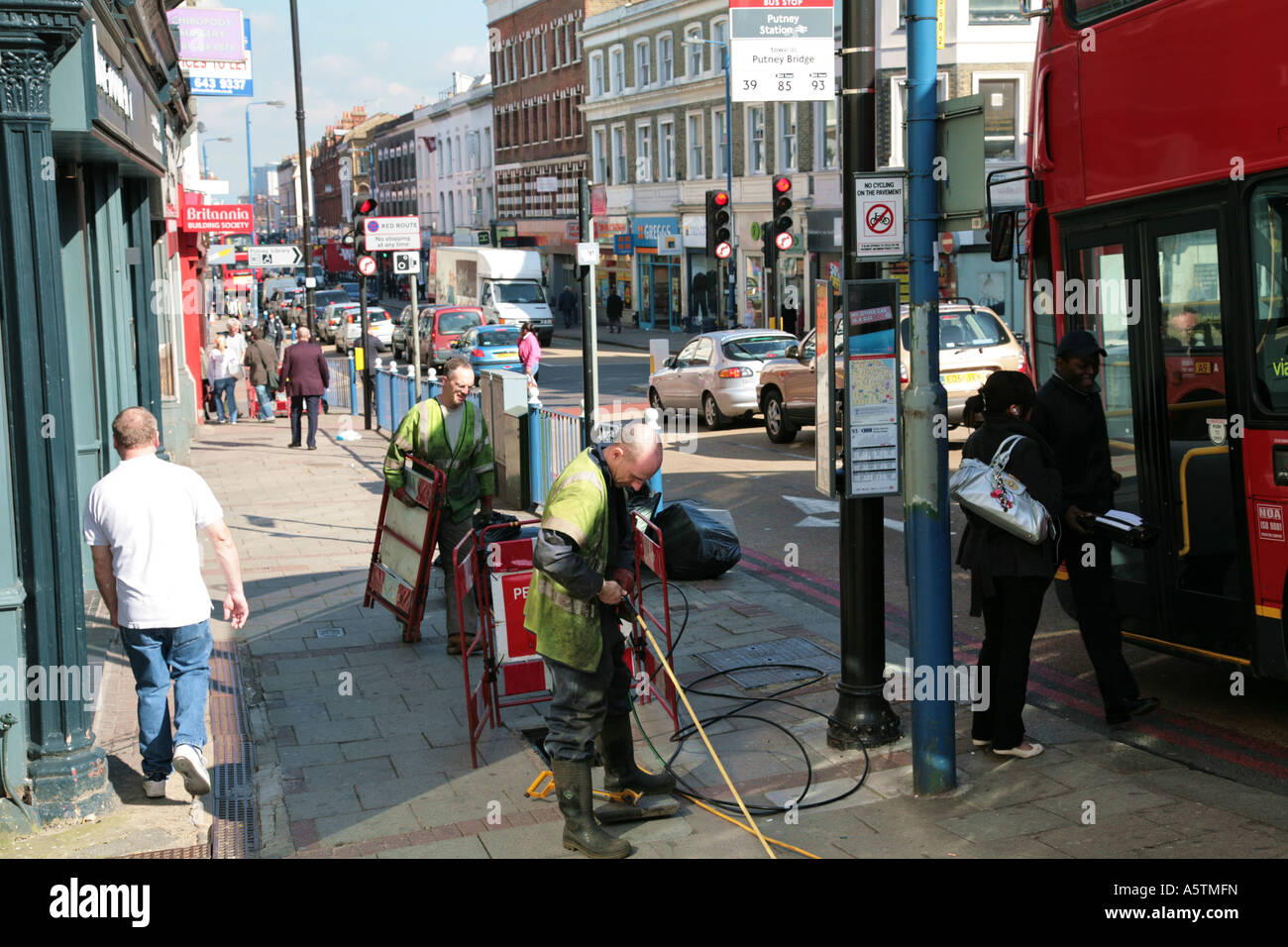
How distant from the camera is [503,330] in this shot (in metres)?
32.4

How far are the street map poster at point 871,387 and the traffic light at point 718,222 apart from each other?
58.7 ft

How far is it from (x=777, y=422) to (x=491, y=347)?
47.0ft

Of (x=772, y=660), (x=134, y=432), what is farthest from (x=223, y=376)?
(x=134, y=432)

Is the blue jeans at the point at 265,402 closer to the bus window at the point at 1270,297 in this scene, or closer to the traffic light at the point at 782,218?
the traffic light at the point at 782,218

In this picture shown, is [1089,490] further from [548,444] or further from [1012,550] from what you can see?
[548,444]

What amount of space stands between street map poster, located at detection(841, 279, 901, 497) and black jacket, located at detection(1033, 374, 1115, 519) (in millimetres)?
1014

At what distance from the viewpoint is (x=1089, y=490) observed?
6707mm

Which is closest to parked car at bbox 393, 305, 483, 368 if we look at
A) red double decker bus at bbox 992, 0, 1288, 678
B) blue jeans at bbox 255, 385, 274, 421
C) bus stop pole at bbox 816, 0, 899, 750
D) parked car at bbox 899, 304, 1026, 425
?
blue jeans at bbox 255, 385, 274, 421

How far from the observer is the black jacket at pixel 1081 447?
6.70 metres

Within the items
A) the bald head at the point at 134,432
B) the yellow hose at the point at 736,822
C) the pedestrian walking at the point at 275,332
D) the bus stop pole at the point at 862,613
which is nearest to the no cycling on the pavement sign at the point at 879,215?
the bus stop pole at the point at 862,613

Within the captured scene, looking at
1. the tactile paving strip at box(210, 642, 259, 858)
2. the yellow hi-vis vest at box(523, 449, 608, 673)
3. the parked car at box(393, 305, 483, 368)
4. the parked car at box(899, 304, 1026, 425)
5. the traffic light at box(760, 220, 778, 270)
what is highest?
the traffic light at box(760, 220, 778, 270)

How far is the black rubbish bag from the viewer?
34.1ft

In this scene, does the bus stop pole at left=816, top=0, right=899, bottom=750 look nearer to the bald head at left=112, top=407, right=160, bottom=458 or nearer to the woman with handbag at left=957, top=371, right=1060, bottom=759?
the woman with handbag at left=957, top=371, right=1060, bottom=759

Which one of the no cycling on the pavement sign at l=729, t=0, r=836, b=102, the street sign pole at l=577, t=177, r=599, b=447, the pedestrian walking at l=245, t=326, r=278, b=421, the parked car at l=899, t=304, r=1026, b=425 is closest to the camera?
the street sign pole at l=577, t=177, r=599, b=447
